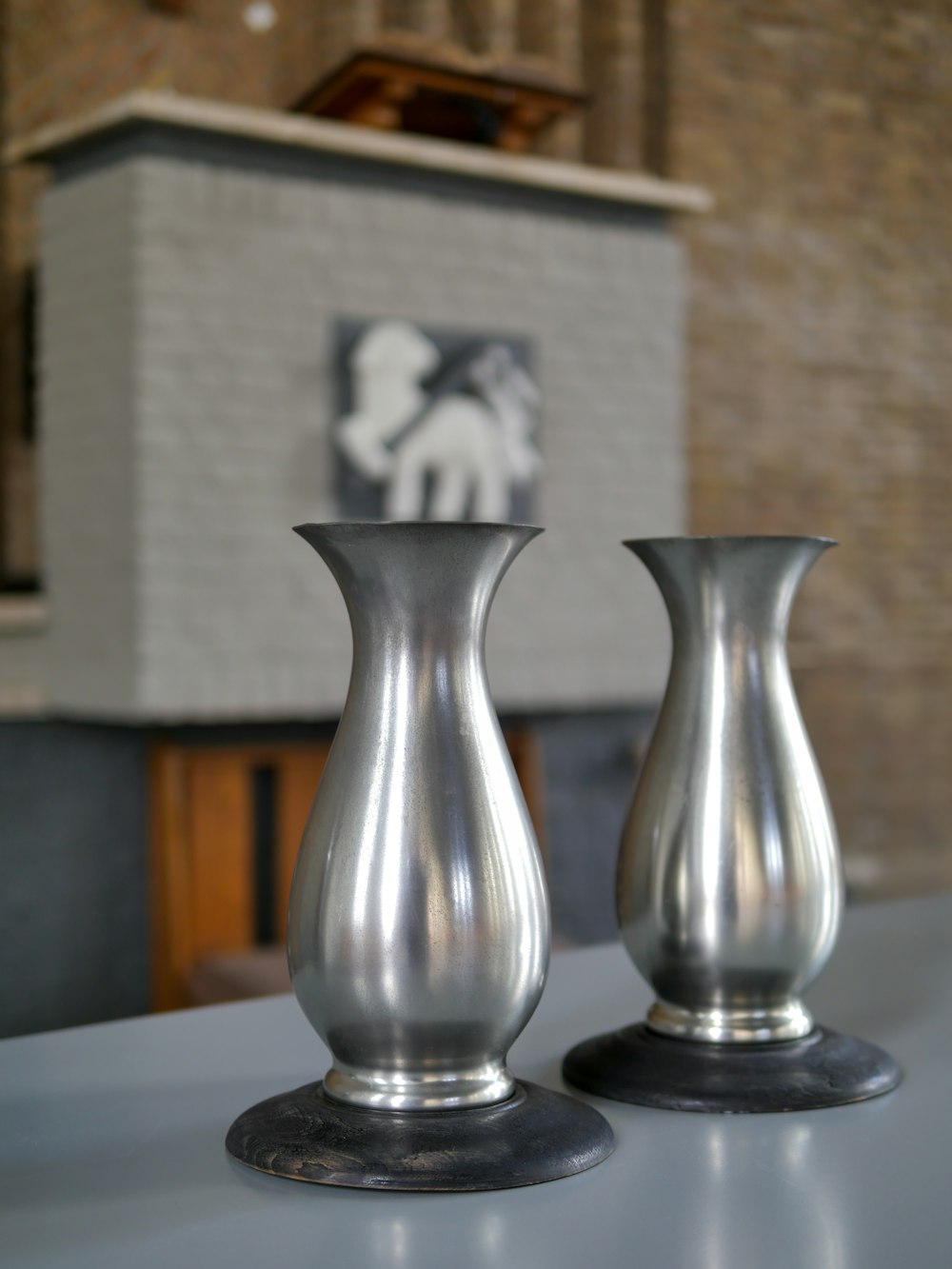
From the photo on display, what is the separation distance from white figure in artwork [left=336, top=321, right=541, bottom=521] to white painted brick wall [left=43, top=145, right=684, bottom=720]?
8 cm

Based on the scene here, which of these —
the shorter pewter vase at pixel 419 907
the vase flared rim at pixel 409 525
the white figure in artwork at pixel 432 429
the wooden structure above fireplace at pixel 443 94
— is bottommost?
the shorter pewter vase at pixel 419 907

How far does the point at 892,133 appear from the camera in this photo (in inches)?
191

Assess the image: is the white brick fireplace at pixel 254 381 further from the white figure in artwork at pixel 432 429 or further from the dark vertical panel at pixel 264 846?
the dark vertical panel at pixel 264 846

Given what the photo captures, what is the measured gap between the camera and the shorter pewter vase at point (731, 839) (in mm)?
632

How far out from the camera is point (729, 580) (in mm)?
651

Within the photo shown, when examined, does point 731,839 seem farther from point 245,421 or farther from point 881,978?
point 245,421

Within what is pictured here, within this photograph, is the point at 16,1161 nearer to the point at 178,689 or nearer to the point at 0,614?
the point at 178,689

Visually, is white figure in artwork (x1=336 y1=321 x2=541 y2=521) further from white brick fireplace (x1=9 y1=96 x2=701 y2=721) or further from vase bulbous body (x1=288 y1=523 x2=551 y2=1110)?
vase bulbous body (x1=288 y1=523 x2=551 y2=1110)

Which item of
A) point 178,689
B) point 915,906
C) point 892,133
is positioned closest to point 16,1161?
point 915,906

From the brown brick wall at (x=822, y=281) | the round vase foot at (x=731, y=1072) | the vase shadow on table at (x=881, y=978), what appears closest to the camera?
the round vase foot at (x=731, y=1072)

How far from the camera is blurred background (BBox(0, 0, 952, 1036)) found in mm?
3113

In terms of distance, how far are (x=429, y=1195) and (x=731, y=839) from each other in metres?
0.21

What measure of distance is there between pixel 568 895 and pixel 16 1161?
3.17m

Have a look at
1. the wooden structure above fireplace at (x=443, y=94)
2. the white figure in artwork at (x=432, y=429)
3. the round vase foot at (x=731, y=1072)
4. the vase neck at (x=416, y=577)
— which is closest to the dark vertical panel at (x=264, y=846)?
the white figure in artwork at (x=432, y=429)
